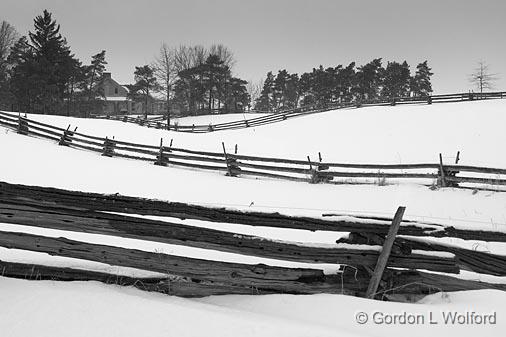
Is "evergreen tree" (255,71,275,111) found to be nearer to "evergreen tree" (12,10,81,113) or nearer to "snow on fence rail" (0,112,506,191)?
"evergreen tree" (12,10,81,113)

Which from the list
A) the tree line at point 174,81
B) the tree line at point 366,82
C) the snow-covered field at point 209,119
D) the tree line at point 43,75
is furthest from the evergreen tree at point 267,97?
the tree line at point 43,75

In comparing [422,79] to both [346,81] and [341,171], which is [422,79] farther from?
[341,171]

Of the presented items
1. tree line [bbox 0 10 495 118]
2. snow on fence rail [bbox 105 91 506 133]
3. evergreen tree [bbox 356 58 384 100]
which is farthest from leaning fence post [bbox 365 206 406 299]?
evergreen tree [bbox 356 58 384 100]

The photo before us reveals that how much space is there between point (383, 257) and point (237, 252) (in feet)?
4.48

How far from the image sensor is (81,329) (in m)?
2.74

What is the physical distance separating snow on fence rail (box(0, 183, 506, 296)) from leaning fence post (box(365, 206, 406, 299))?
54 mm

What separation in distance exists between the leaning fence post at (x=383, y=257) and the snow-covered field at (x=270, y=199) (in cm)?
21

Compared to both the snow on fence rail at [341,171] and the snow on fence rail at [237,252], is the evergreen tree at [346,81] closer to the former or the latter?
the snow on fence rail at [341,171]

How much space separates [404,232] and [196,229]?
197cm

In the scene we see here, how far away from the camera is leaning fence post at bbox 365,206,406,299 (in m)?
3.32

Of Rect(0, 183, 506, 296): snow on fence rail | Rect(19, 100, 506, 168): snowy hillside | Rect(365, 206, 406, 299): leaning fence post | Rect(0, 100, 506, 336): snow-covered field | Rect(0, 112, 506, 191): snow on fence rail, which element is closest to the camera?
Rect(0, 100, 506, 336): snow-covered field

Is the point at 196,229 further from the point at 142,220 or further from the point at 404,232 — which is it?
the point at 404,232

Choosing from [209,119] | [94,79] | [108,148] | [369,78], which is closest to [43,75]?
[94,79]

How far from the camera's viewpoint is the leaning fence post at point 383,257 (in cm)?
332
